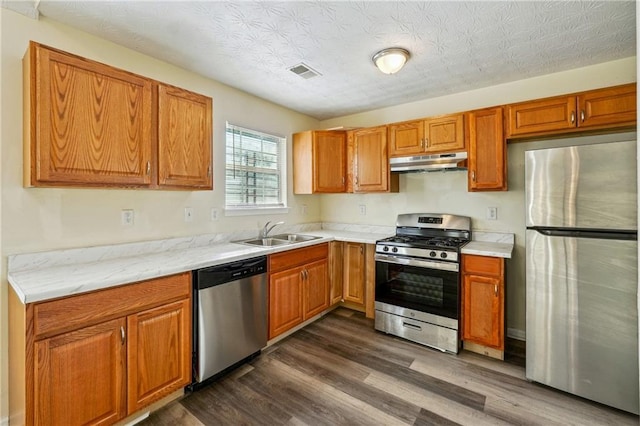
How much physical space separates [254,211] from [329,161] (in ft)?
3.71

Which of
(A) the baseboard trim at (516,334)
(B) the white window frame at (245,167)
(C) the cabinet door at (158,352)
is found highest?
(B) the white window frame at (245,167)

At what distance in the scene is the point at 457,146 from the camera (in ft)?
9.32

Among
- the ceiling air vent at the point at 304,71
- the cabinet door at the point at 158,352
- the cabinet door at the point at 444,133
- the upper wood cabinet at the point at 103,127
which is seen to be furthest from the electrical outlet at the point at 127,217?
the cabinet door at the point at 444,133

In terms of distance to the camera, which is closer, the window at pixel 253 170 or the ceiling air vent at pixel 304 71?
the ceiling air vent at pixel 304 71

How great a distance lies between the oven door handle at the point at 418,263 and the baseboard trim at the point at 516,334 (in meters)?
1.05

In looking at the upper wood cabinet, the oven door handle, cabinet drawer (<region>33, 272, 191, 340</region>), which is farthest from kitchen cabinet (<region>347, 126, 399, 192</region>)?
cabinet drawer (<region>33, 272, 191, 340</region>)

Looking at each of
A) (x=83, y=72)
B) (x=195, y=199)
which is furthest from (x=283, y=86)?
(x=83, y=72)

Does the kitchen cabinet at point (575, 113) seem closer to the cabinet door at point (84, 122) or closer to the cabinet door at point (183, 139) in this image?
the cabinet door at point (183, 139)

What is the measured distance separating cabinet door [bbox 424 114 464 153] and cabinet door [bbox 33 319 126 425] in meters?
2.98

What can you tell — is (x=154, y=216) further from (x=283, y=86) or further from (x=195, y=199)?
(x=283, y=86)

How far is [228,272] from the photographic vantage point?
220cm

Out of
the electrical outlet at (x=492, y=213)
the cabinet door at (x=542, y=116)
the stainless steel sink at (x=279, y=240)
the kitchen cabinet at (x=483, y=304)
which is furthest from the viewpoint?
the stainless steel sink at (x=279, y=240)

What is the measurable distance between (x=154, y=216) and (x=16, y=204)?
2.60 feet

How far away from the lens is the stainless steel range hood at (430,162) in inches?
110
